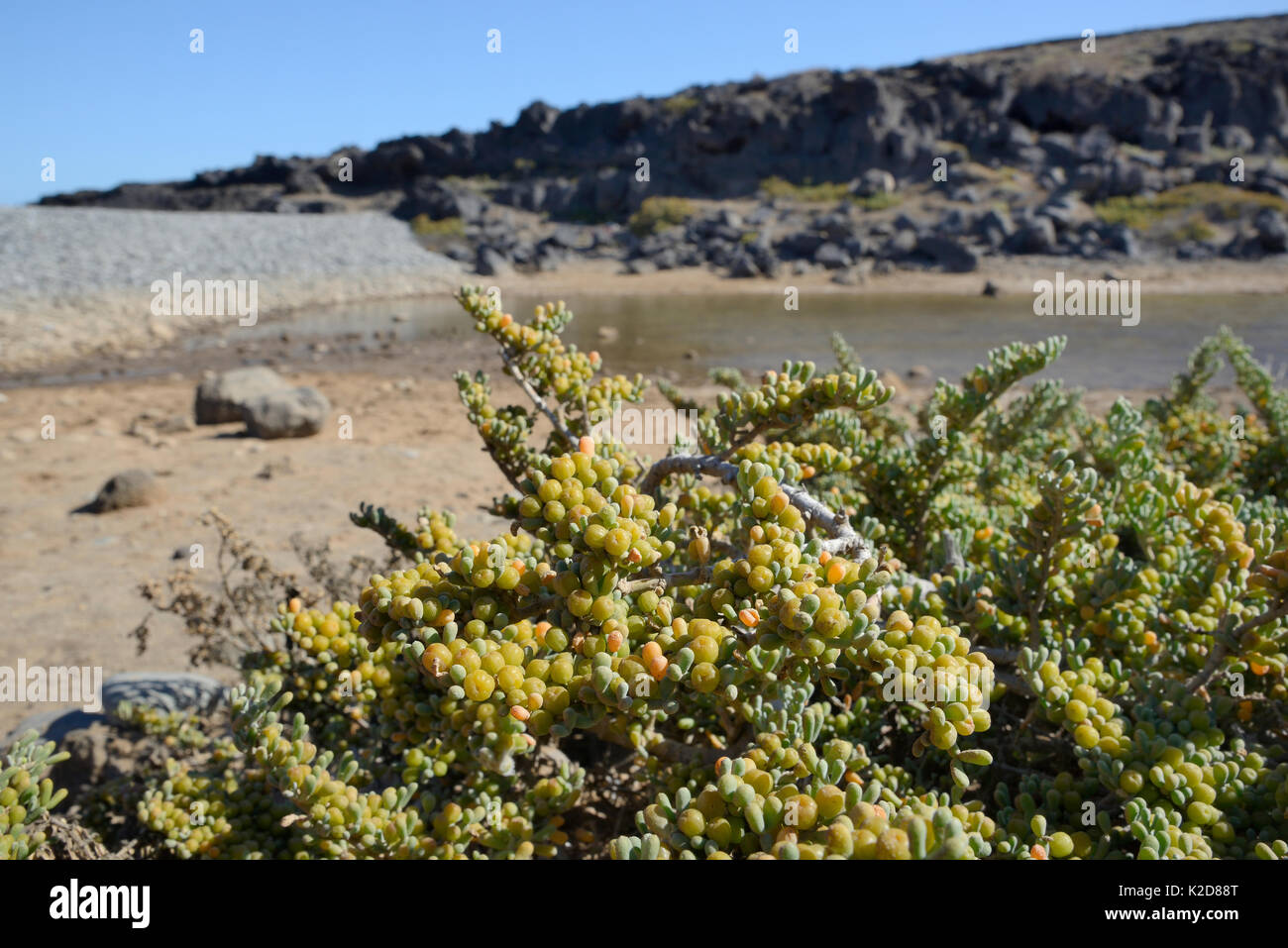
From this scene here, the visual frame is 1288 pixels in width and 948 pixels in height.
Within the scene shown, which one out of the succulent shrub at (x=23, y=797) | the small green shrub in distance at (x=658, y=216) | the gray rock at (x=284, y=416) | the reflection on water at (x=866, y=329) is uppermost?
the small green shrub in distance at (x=658, y=216)

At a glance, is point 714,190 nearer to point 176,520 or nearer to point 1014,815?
point 176,520

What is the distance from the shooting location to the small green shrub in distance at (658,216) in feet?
120

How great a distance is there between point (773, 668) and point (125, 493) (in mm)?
6864

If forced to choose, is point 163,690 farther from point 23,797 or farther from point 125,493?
point 125,493

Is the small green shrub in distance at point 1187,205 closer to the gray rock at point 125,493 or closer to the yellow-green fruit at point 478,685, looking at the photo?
the gray rock at point 125,493

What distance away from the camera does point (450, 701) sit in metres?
1.83

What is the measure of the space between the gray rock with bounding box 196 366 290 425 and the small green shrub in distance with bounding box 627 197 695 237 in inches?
1102

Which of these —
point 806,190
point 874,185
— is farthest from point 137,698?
point 806,190

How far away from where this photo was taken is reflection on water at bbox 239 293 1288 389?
46.6ft

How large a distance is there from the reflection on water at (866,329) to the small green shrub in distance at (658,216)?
42.6 feet

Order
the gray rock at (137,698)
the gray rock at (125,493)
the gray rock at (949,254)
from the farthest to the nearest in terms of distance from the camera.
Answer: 1. the gray rock at (949,254)
2. the gray rock at (125,493)
3. the gray rock at (137,698)

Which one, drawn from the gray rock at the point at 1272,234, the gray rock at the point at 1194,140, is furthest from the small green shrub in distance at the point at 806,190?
the gray rock at the point at 1272,234

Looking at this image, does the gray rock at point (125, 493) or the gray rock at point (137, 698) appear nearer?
the gray rock at point (137, 698)
